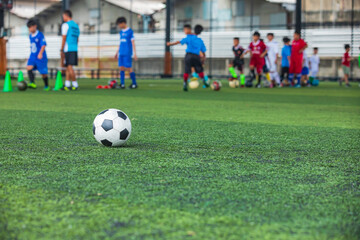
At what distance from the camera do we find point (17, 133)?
5391 mm

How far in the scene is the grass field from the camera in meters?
2.19

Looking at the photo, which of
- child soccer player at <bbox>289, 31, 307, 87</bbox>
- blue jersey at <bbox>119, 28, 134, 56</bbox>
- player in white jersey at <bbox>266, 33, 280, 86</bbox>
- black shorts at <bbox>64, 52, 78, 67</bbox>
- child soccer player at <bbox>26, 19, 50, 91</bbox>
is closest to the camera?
black shorts at <bbox>64, 52, 78, 67</bbox>

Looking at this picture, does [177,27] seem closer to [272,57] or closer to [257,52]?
[272,57]

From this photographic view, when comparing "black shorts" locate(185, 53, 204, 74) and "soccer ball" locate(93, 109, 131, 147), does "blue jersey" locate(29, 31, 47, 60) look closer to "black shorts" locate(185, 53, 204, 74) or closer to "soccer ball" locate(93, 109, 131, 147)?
"black shorts" locate(185, 53, 204, 74)

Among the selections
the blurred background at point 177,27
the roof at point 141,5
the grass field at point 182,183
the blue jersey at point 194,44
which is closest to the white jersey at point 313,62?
the blurred background at point 177,27

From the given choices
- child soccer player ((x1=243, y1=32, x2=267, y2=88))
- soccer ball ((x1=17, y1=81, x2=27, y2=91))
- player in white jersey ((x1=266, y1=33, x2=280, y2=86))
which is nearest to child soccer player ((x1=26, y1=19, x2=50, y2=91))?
soccer ball ((x1=17, y1=81, x2=27, y2=91))

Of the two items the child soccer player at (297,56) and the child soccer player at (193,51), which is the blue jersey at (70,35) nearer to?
the child soccer player at (193,51)

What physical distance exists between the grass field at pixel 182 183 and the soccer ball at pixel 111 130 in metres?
0.12

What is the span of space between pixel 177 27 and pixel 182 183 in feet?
100

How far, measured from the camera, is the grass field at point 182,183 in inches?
86.1

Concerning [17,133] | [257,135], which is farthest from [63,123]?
[257,135]

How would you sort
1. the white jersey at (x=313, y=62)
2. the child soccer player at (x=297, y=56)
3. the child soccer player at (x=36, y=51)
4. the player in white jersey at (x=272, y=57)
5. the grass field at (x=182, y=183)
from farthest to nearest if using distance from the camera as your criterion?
the white jersey at (x=313, y=62) < the child soccer player at (x=297, y=56) < the player in white jersey at (x=272, y=57) < the child soccer player at (x=36, y=51) < the grass field at (x=182, y=183)

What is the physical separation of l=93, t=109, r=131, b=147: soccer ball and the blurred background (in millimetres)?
20163

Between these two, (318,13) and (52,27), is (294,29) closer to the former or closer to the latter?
(318,13)
